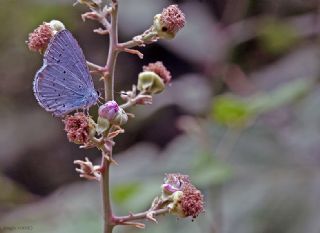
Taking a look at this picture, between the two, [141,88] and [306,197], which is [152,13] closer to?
[306,197]

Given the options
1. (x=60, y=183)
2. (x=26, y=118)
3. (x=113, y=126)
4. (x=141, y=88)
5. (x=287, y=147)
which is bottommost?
(x=113, y=126)

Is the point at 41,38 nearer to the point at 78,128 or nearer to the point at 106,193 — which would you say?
the point at 78,128

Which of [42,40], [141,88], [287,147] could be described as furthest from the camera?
[287,147]

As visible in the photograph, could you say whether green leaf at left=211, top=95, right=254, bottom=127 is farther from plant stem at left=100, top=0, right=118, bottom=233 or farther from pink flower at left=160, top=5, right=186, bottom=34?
plant stem at left=100, top=0, right=118, bottom=233

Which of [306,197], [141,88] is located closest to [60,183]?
[306,197]

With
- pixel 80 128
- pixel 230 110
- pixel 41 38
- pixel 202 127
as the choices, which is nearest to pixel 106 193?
pixel 80 128
